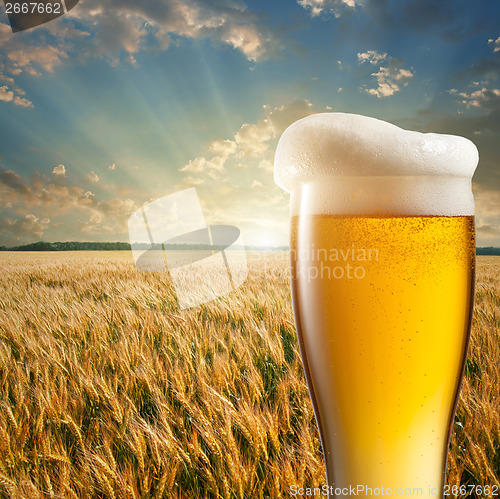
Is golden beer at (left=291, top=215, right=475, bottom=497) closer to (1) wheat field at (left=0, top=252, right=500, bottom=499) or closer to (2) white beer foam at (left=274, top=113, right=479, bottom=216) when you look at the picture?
(2) white beer foam at (left=274, top=113, right=479, bottom=216)

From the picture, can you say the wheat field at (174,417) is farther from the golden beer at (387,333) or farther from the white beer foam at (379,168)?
the white beer foam at (379,168)

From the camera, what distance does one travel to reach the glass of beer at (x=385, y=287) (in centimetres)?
78

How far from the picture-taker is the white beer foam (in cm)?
80

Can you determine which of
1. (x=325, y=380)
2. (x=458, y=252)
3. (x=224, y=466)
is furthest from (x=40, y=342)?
(x=458, y=252)

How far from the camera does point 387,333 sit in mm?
779

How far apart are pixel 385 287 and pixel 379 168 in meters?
0.24

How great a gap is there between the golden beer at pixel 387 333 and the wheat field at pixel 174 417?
27 cm

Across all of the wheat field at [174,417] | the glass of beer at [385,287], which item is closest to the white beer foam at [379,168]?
the glass of beer at [385,287]

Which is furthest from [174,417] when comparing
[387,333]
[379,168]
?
[379,168]

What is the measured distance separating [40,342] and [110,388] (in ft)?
2.65

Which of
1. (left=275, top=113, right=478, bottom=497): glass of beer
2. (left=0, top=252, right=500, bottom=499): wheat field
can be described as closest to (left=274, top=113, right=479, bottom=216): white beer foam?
(left=275, top=113, right=478, bottom=497): glass of beer

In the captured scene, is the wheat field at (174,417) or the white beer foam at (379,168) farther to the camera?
the wheat field at (174,417)

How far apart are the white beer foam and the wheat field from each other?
2.24 feet

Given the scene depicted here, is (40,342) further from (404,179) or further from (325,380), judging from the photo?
(404,179)
